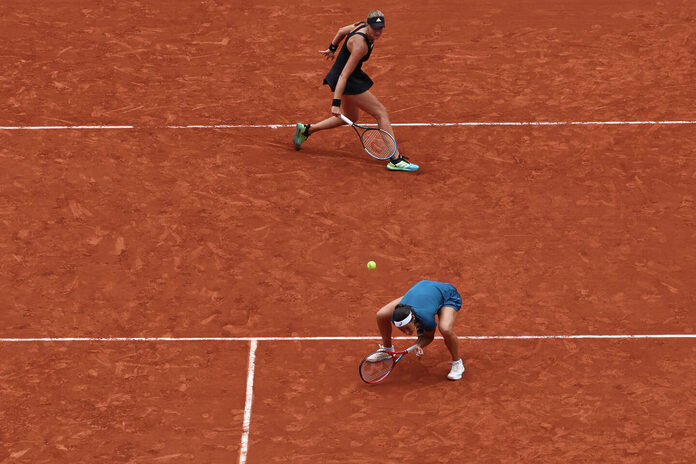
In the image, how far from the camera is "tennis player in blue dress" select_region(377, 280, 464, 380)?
12.6 metres

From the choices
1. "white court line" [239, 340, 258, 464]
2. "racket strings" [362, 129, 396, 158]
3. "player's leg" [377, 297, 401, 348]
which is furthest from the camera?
"racket strings" [362, 129, 396, 158]

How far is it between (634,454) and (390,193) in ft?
17.4

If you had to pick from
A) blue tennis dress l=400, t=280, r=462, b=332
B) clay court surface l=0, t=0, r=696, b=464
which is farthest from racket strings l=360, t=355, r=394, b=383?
blue tennis dress l=400, t=280, r=462, b=332

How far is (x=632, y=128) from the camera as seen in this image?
56.6 feet

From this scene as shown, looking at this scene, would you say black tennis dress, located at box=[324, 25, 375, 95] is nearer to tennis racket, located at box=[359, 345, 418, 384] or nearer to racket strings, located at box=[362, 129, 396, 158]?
racket strings, located at box=[362, 129, 396, 158]

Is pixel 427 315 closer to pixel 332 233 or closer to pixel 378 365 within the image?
pixel 378 365

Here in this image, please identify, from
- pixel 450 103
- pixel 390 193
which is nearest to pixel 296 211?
pixel 390 193

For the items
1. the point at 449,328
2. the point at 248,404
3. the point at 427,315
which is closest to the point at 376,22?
the point at 427,315

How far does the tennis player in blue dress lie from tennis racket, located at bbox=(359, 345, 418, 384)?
10cm

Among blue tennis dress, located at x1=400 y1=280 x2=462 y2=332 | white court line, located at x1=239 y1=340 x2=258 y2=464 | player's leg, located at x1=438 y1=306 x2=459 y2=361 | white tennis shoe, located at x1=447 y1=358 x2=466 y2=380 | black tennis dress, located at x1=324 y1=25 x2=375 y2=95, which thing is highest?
black tennis dress, located at x1=324 y1=25 x2=375 y2=95

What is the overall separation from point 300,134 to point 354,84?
44.9 inches

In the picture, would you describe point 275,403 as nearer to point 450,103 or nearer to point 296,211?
point 296,211

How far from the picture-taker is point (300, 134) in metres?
16.8

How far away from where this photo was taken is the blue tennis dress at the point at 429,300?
41.4 ft
